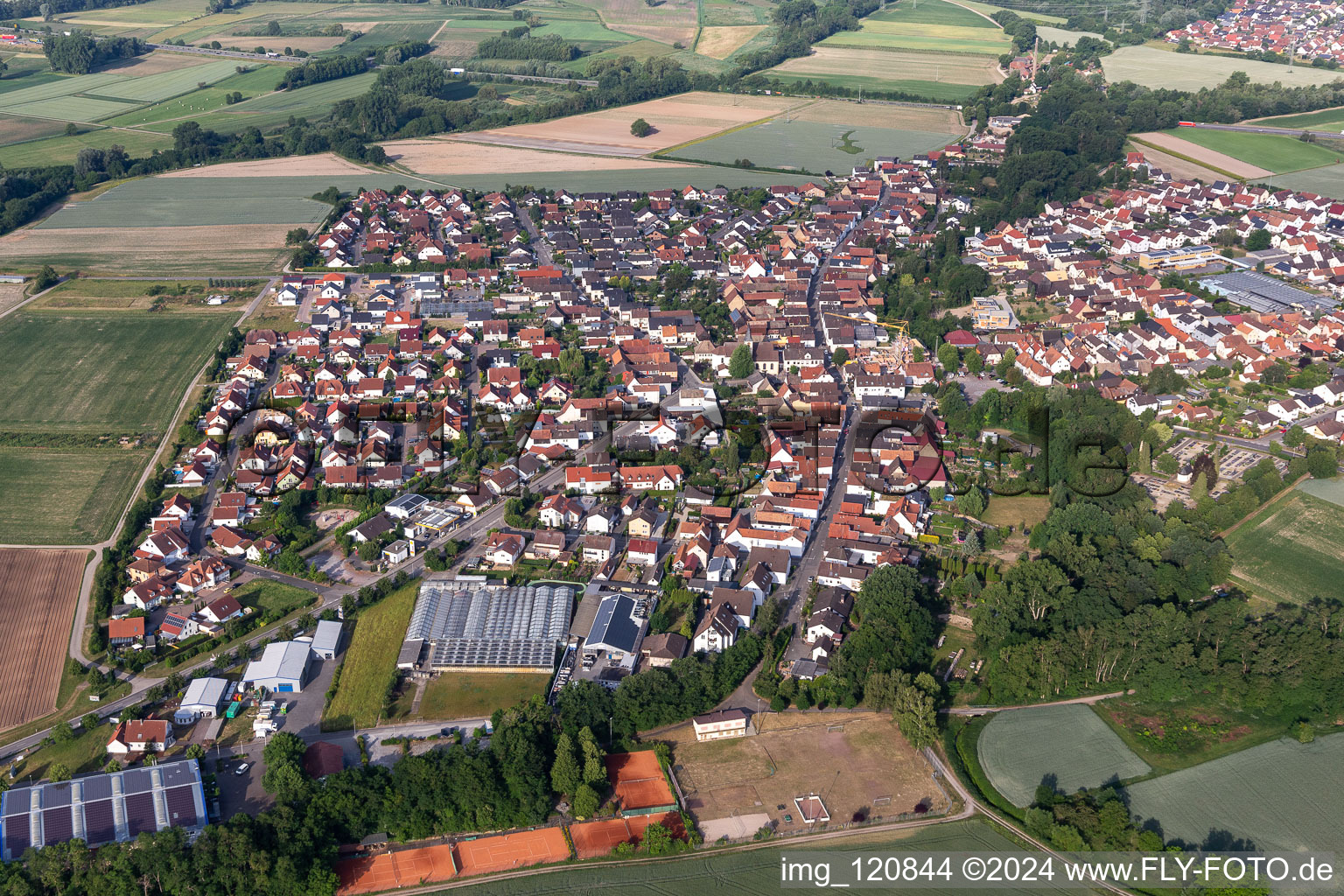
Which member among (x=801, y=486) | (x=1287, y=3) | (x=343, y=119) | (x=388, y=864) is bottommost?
(x=388, y=864)

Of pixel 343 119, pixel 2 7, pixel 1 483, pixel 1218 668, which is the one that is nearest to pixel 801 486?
pixel 1218 668

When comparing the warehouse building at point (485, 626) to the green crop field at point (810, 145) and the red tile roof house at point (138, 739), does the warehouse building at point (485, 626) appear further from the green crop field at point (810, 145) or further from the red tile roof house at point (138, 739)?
the green crop field at point (810, 145)

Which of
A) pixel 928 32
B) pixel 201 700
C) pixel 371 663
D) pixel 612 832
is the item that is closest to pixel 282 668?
pixel 201 700

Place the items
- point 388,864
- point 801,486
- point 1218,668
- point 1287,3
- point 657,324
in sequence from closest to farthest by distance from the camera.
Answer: point 388,864, point 1218,668, point 801,486, point 657,324, point 1287,3

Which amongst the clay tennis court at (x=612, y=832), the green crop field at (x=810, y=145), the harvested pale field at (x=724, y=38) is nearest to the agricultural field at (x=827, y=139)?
the green crop field at (x=810, y=145)

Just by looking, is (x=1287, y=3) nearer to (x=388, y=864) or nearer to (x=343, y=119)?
(x=343, y=119)

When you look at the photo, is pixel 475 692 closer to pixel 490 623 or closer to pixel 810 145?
pixel 490 623
